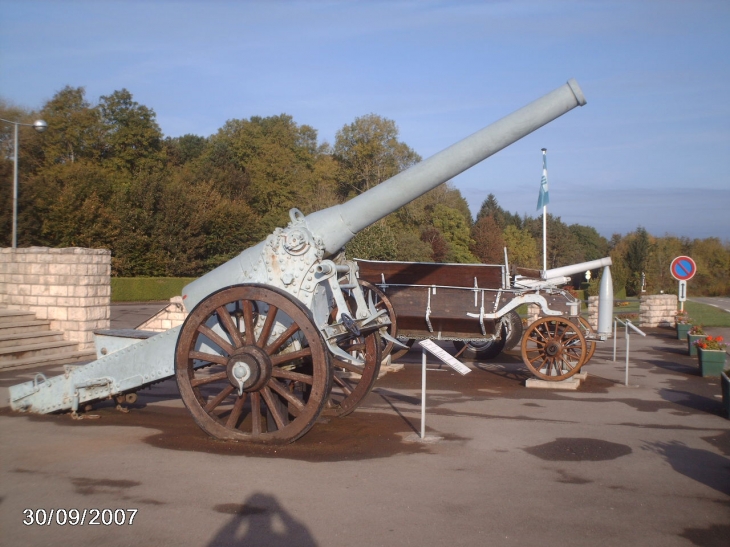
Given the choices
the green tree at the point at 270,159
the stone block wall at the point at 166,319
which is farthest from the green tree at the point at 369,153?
the stone block wall at the point at 166,319

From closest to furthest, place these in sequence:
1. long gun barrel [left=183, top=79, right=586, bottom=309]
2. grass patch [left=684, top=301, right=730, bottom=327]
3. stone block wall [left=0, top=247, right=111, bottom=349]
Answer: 1. long gun barrel [left=183, top=79, right=586, bottom=309]
2. stone block wall [left=0, top=247, right=111, bottom=349]
3. grass patch [left=684, top=301, right=730, bottom=327]

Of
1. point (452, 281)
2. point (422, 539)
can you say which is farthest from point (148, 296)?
point (422, 539)

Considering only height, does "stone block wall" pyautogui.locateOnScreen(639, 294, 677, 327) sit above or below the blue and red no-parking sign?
below

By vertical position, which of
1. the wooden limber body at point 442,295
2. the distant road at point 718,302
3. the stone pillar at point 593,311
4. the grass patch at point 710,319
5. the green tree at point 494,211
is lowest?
the distant road at point 718,302

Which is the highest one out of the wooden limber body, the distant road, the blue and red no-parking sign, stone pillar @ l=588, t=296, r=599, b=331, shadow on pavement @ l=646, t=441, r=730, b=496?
the blue and red no-parking sign

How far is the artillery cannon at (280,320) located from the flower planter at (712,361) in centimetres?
843

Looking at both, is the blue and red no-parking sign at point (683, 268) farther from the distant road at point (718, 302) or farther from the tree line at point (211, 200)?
the distant road at point (718, 302)

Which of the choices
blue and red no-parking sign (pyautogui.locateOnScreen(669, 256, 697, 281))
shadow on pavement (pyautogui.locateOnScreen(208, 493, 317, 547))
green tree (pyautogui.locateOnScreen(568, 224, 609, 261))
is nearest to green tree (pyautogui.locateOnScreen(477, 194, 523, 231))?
green tree (pyautogui.locateOnScreen(568, 224, 609, 261))

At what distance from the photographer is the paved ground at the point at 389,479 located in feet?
16.5

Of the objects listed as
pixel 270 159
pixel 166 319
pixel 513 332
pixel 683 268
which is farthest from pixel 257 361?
pixel 270 159

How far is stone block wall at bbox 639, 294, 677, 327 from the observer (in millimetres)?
24484

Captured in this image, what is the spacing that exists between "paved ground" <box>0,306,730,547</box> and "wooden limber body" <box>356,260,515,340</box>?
3363 mm

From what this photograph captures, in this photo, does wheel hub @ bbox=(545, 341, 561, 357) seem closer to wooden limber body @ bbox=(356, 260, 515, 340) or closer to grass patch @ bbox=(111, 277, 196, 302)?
wooden limber body @ bbox=(356, 260, 515, 340)

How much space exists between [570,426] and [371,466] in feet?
10.9
